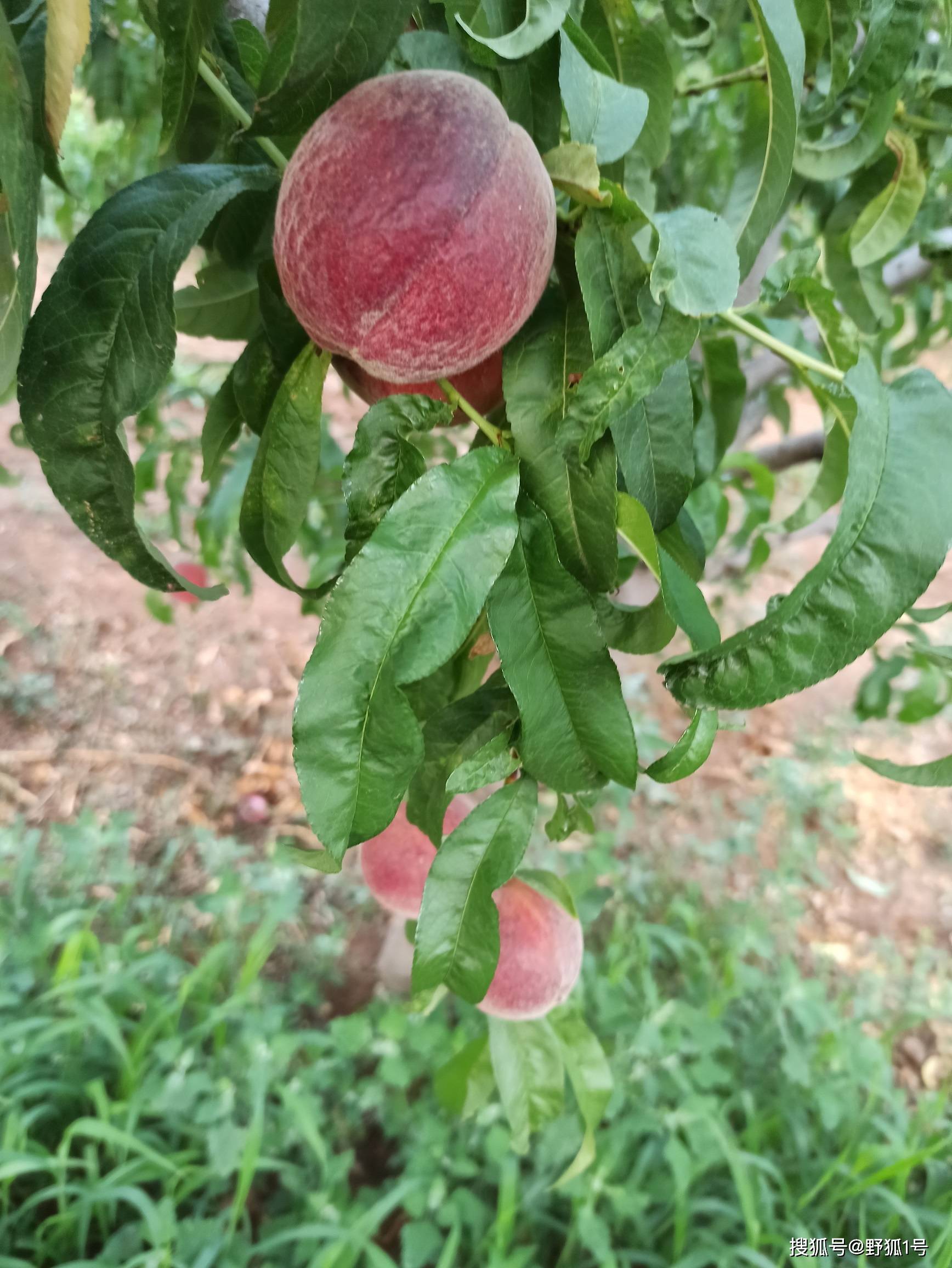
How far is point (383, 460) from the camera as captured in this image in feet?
1.15

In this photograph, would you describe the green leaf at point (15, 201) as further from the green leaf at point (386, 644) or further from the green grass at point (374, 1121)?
the green grass at point (374, 1121)

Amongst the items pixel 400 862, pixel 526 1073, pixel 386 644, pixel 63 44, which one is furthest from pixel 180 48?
→ pixel 526 1073

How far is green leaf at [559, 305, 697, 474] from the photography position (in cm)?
32

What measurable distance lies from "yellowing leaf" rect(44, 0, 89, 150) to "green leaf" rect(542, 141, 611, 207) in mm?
184

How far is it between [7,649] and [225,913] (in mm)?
1111

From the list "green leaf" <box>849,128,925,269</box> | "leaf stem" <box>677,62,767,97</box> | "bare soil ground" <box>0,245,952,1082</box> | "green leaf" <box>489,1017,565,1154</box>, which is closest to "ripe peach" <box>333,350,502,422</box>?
"leaf stem" <box>677,62,767,97</box>

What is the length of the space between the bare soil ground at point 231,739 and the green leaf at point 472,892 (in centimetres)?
124

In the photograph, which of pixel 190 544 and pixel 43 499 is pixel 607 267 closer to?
pixel 190 544

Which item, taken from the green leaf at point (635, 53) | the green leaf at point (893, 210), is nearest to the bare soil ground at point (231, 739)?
the green leaf at point (893, 210)

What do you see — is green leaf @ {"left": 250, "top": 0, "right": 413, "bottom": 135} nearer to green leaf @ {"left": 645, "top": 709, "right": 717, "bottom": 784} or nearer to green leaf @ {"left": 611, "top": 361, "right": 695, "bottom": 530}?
green leaf @ {"left": 611, "top": 361, "right": 695, "bottom": 530}

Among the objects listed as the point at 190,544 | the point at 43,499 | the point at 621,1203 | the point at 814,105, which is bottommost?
the point at 43,499

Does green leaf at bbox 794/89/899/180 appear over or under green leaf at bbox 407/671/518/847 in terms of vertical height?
over

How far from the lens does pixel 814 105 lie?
59cm

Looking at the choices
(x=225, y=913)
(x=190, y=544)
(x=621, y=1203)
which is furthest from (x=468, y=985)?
(x=190, y=544)
